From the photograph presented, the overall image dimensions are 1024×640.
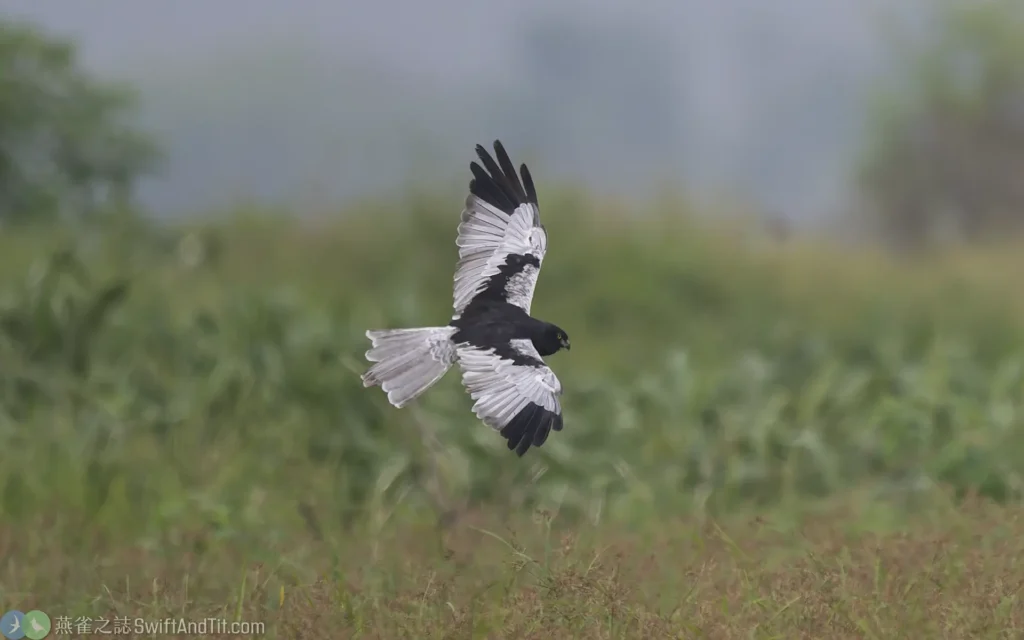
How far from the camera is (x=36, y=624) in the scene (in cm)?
424

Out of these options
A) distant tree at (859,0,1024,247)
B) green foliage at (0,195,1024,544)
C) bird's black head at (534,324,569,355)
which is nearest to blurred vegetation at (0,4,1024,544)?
green foliage at (0,195,1024,544)

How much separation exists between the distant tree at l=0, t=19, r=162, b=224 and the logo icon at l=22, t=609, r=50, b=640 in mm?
8797

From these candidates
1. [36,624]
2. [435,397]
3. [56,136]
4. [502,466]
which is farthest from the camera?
[56,136]

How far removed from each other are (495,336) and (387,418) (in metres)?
3.25

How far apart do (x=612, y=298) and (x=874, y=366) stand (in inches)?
87.5

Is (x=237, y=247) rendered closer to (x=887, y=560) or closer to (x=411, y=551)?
(x=411, y=551)

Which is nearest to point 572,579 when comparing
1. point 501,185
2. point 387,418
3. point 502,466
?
point 501,185

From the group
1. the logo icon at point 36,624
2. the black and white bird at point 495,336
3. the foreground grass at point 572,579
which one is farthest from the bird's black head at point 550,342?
the logo icon at point 36,624

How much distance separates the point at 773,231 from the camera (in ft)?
38.7

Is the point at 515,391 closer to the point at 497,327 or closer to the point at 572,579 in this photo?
the point at 497,327

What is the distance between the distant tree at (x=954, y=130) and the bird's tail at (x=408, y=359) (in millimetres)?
15966

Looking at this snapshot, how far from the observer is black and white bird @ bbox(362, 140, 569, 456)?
2936 mm

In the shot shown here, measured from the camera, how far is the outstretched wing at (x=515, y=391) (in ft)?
9.47

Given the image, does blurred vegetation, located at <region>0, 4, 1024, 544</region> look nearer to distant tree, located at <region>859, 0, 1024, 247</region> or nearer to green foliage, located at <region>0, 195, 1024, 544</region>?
green foliage, located at <region>0, 195, 1024, 544</region>
